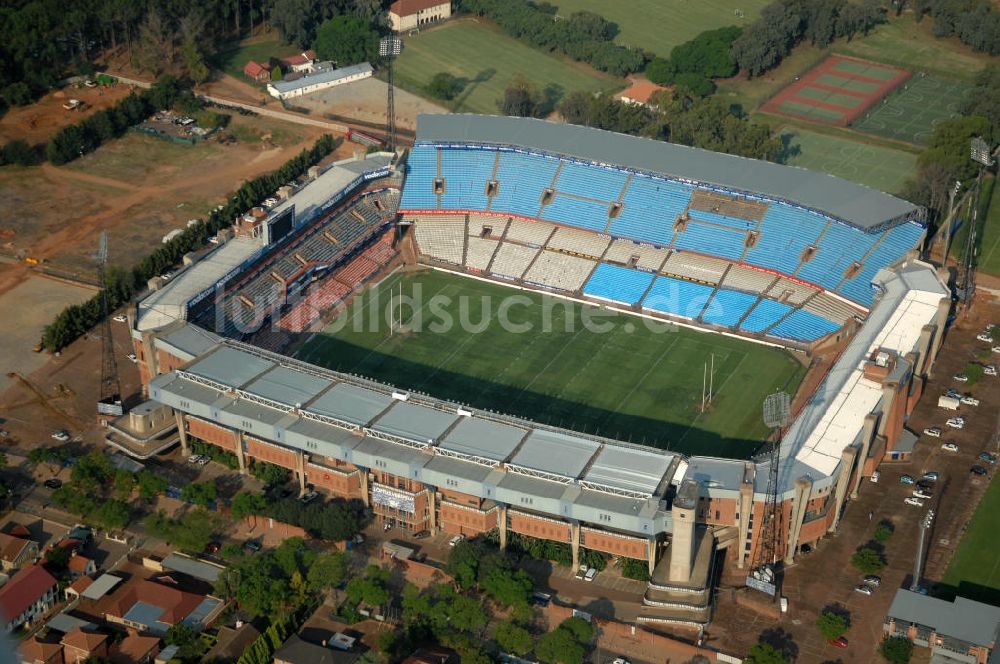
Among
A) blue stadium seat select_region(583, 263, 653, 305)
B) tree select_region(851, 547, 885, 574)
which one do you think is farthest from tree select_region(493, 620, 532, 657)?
blue stadium seat select_region(583, 263, 653, 305)

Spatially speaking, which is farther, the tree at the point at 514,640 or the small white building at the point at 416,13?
the small white building at the point at 416,13

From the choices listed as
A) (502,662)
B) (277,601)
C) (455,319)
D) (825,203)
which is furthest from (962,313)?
(277,601)

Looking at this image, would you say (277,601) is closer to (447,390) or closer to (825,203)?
(447,390)

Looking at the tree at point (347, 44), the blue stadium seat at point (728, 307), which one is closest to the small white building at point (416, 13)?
the tree at point (347, 44)

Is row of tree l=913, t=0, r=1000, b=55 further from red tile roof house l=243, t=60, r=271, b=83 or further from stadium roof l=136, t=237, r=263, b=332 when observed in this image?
stadium roof l=136, t=237, r=263, b=332

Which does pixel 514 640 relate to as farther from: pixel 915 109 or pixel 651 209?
pixel 915 109

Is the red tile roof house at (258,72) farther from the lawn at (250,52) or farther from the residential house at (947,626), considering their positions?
the residential house at (947,626)

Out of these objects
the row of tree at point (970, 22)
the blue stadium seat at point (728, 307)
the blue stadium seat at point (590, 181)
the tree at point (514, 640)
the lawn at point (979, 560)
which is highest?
the row of tree at point (970, 22)
